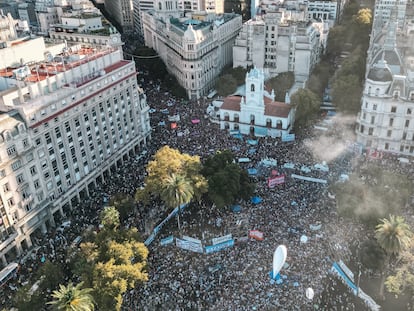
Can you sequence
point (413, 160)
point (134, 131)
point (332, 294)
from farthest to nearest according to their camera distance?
point (134, 131)
point (413, 160)
point (332, 294)

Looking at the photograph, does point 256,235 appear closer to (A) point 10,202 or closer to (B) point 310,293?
(B) point 310,293

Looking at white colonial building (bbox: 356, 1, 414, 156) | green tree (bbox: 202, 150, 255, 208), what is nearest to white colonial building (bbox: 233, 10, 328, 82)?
white colonial building (bbox: 356, 1, 414, 156)

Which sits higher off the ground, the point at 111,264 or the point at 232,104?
the point at 232,104

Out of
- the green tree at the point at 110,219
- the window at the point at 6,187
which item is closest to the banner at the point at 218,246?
the green tree at the point at 110,219

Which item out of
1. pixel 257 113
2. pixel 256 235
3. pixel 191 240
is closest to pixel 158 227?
pixel 191 240

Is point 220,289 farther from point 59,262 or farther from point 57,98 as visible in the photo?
point 57,98

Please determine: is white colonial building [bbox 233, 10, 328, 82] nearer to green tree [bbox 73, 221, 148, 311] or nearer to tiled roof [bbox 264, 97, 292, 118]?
tiled roof [bbox 264, 97, 292, 118]

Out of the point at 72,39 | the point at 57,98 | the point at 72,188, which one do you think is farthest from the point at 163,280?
the point at 72,39

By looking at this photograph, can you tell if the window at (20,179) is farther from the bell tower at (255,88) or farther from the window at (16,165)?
the bell tower at (255,88)
